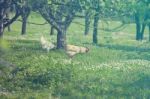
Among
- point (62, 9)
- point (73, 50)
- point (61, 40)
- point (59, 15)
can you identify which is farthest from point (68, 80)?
point (61, 40)

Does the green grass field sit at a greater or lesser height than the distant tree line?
lesser

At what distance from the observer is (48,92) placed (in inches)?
746

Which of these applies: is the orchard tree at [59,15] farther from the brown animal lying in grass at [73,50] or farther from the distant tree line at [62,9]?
the brown animal lying in grass at [73,50]

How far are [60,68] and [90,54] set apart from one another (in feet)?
36.9

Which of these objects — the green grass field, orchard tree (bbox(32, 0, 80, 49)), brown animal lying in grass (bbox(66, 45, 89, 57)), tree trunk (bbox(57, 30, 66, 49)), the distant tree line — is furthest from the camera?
tree trunk (bbox(57, 30, 66, 49))

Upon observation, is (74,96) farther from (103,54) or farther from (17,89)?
(103,54)

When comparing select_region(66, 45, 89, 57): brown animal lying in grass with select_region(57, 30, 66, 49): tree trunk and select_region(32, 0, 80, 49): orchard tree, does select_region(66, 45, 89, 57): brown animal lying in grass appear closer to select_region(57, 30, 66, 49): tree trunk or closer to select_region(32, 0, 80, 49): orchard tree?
select_region(57, 30, 66, 49): tree trunk

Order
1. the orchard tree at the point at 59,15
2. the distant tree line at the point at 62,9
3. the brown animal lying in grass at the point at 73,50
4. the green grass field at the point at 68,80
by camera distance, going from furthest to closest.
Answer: the brown animal lying in grass at the point at 73,50 → the orchard tree at the point at 59,15 → the distant tree line at the point at 62,9 → the green grass field at the point at 68,80

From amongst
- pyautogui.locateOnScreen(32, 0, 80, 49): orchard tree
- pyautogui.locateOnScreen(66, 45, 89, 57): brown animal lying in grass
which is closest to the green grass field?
pyautogui.locateOnScreen(32, 0, 80, 49): orchard tree

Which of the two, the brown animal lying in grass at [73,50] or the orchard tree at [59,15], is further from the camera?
the brown animal lying in grass at [73,50]

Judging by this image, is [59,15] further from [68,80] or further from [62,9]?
[68,80]

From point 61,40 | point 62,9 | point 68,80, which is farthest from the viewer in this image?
point 61,40

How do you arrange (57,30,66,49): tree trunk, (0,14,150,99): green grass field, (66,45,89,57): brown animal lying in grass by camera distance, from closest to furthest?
(0,14,150,99): green grass field, (66,45,89,57): brown animal lying in grass, (57,30,66,49): tree trunk

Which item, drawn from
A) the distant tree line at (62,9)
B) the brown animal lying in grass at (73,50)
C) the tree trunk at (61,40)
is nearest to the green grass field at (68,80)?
the distant tree line at (62,9)
